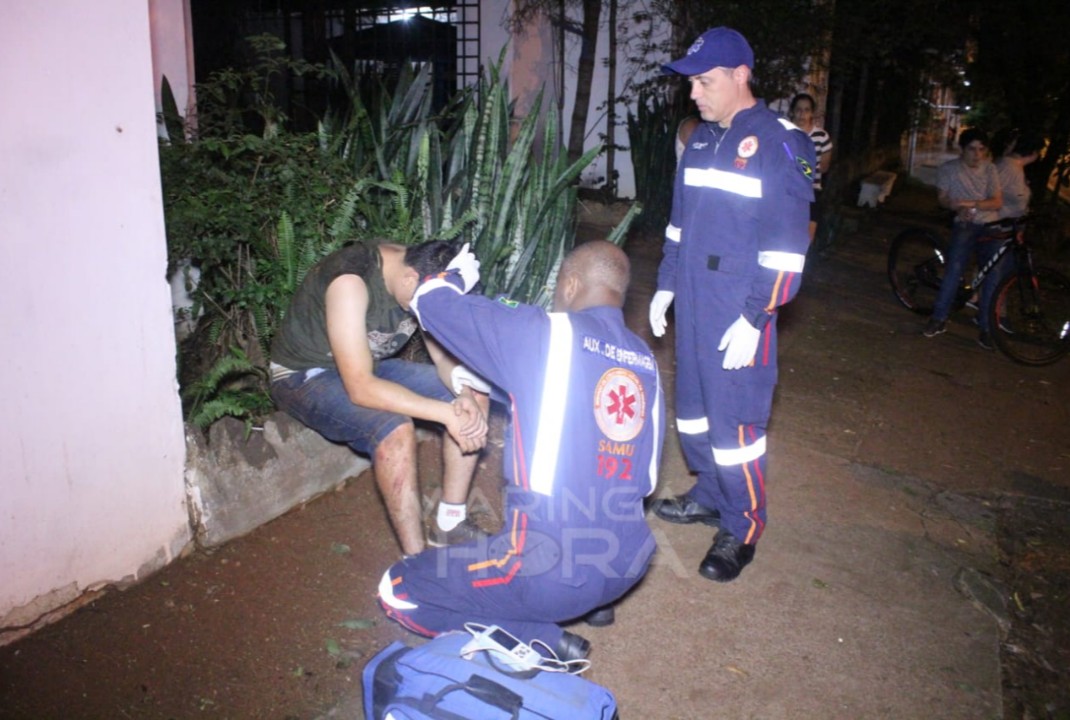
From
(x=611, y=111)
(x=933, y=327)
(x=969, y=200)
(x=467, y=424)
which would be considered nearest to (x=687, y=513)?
(x=467, y=424)

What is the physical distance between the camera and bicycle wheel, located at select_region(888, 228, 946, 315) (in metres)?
8.42

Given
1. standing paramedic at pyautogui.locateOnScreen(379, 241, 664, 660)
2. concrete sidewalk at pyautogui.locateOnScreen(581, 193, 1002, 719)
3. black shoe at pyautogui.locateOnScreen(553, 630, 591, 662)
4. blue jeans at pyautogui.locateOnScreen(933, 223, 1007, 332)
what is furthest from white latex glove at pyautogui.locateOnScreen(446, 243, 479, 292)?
blue jeans at pyautogui.locateOnScreen(933, 223, 1007, 332)

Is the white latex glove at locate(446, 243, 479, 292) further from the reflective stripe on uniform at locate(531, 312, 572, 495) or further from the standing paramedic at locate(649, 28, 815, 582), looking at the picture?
the standing paramedic at locate(649, 28, 815, 582)

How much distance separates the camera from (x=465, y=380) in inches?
136

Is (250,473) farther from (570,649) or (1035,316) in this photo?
(1035,316)

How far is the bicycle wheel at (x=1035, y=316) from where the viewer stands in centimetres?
718

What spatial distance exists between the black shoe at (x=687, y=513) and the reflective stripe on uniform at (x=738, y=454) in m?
0.54

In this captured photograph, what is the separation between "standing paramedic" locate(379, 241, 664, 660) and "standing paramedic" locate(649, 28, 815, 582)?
0.92 meters

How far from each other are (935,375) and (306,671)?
5.31 m

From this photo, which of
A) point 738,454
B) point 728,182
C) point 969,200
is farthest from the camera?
point 969,200

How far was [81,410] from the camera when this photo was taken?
9.81ft

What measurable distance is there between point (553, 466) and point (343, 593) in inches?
54.4

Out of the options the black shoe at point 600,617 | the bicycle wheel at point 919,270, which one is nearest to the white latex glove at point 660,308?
the black shoe at point 600,617

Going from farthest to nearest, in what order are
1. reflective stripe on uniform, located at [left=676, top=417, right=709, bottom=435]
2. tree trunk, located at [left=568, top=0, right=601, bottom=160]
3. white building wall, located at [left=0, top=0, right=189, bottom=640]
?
tree trunk, located at [left=568, top=0, right=601, bottom=160]
reflective stripe on uniform, located at [left=676, top=417, right=709, bottom=435]
white building wall, located at [left=0, top=0, right=189, bottom=640]
